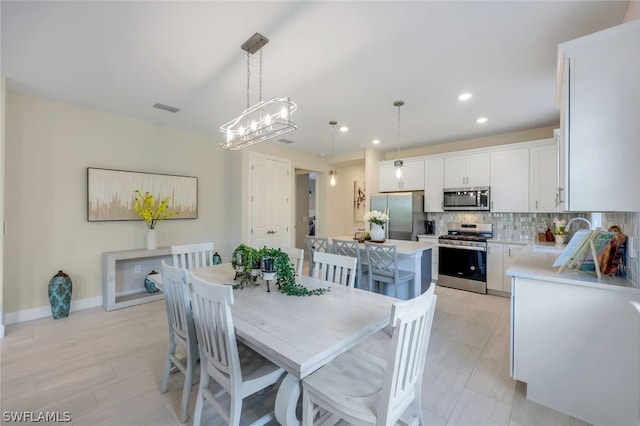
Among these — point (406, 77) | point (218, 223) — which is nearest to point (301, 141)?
point (218, 223)

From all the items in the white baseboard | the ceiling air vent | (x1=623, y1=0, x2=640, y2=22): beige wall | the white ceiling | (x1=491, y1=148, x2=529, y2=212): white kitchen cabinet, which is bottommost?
the white baseboard

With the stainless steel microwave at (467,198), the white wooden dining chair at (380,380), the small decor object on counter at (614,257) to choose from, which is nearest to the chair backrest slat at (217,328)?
the white wooden dining chair at (380,380)

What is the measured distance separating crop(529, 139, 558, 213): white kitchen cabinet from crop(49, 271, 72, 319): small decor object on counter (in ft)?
21.2

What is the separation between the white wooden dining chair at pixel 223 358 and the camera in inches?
49.8

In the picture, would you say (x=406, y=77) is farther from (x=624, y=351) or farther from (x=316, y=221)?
(x=316, y=221)

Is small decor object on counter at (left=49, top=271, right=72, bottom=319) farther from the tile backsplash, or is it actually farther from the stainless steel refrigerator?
the tile backsplash

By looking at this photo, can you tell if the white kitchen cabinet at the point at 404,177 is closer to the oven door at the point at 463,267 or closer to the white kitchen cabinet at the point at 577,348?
the oven door at the point at 463,267

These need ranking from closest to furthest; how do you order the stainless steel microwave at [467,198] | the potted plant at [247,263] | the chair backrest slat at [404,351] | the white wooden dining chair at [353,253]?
the chair backrest slat at [404,351]
the potted plant at [247,263]
the white wooden dining chair at [353,253]
the stainless steel microwave at [467,198]

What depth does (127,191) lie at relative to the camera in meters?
3.84

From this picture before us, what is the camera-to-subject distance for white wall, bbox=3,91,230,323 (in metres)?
3.11

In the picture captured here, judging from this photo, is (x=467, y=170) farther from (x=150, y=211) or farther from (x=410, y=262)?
(x=150, y=211)

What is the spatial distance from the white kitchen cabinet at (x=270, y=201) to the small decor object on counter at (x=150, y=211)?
1491mm

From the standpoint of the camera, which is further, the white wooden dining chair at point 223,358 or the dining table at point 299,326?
the white wooden dining chair at point 223,358

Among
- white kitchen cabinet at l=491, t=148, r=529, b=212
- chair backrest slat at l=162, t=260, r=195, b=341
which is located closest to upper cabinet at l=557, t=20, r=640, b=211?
chair backrest slat at l=162, t=260, r=195, b=341
